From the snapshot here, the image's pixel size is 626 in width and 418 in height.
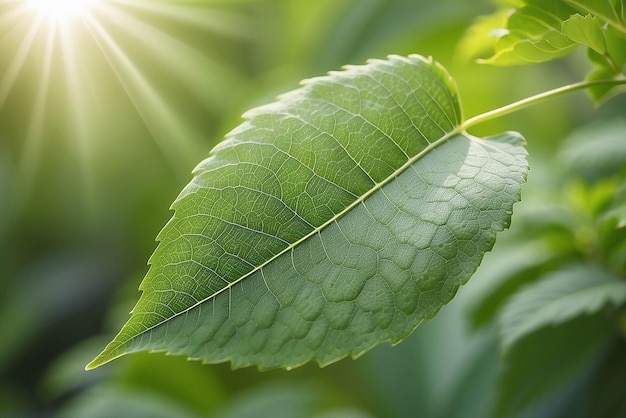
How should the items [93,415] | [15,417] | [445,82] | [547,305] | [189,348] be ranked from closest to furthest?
[189,348], [445,82], [547,305], [93,415], [15,417]

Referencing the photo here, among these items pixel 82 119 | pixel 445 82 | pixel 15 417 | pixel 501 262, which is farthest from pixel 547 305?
pixel 82 119

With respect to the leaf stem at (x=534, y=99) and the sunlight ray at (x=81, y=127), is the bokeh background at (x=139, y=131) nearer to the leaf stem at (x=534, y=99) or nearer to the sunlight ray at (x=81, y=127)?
the sunlight ray at (x=81, y=127)

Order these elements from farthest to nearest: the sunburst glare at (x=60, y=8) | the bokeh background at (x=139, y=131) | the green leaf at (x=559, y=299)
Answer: the bokeh background at (x=139, y=131) → the sunburst glare at (x=60, y=8) → the green leaf at (x=559, y=299)

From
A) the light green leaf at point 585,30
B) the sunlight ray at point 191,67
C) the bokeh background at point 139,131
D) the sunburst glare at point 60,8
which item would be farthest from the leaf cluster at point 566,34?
the sunlight ray at point 191,67

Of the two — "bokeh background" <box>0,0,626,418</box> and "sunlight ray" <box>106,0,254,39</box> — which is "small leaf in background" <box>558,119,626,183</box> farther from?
"sunlight ray" <box>106,0,254,39</box>

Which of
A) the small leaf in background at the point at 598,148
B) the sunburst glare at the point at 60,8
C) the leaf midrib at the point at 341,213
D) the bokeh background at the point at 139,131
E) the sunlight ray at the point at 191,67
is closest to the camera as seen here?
the leaf midrib at the point at 341,213

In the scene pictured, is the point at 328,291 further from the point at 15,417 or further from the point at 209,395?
the point at 15,417

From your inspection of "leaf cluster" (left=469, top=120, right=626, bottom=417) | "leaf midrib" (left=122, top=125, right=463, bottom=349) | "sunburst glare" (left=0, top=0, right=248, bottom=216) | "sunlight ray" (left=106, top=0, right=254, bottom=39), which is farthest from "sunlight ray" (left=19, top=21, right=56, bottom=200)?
"leaf midrib" (left=122, top=125, right=463, bottom=349)

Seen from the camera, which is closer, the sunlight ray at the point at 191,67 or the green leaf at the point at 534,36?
the green leaf at the point at 534,36
